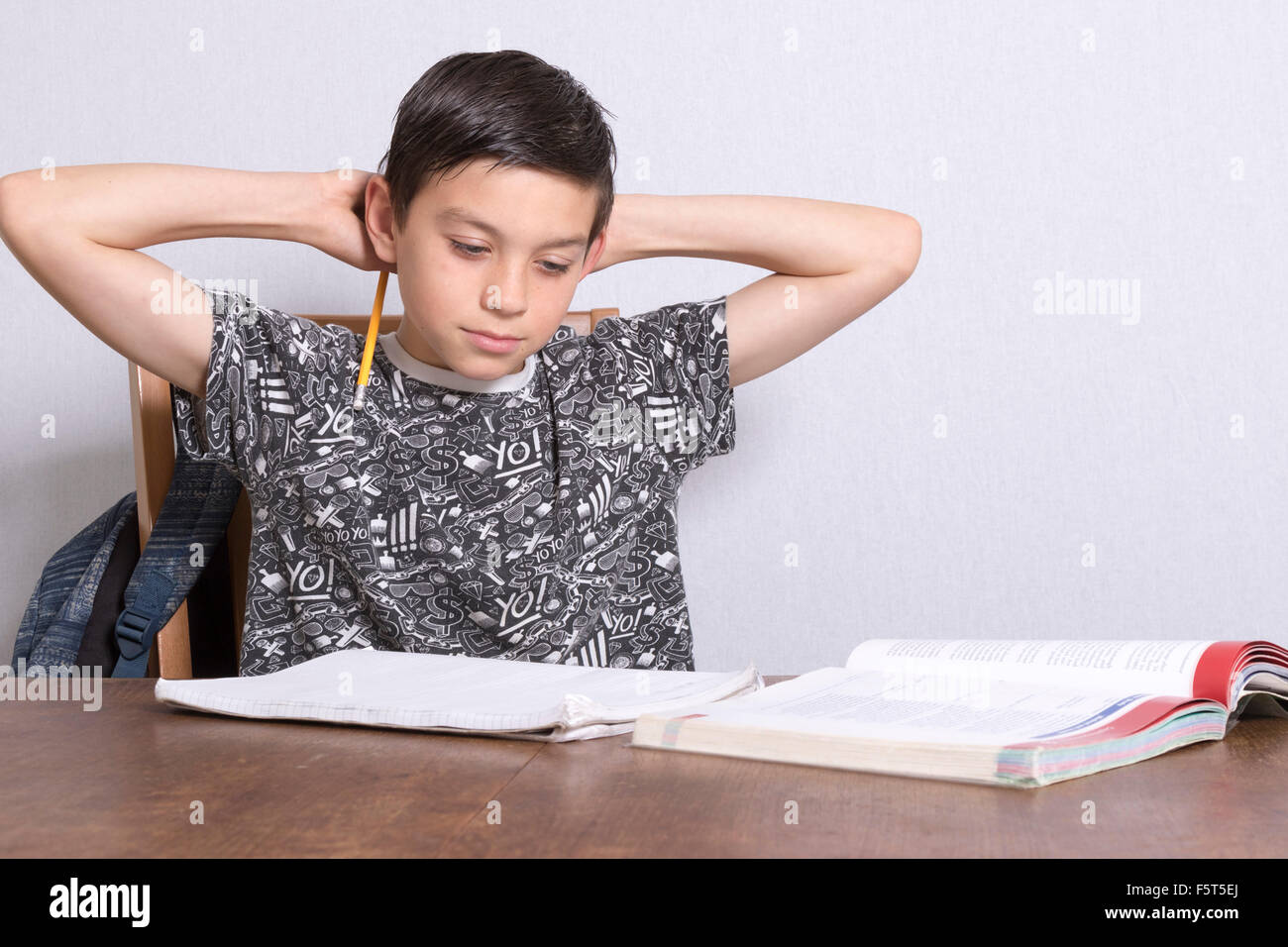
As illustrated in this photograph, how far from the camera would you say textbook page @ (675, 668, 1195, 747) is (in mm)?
593

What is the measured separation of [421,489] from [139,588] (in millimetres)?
331

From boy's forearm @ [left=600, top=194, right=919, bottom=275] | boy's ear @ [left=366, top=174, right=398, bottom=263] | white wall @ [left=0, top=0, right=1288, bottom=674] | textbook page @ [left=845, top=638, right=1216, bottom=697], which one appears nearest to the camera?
textbook page @ [left=845, top=638, right=1216, bottom=697]

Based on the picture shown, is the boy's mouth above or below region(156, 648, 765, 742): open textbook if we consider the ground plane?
above

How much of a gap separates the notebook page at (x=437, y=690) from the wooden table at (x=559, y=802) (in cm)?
2

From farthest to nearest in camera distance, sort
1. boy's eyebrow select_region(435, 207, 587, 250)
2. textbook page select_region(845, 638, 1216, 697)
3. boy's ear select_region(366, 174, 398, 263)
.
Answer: boy's ear select_region(366, 174, 398, 263)
boy's eyebrow select_region(435, 207, 587, 250)
textbook page select_region(845, 638, 1216, 697)

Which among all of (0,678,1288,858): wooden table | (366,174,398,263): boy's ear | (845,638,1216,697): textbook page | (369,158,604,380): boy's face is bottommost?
(0,678,1288,858): wooden table

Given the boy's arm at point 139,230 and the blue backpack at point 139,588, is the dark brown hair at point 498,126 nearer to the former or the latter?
the boy's arm at point 139,230

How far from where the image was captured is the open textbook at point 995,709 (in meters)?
0.56

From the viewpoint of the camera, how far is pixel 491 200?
1005 mm

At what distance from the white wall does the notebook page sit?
0.73 metres

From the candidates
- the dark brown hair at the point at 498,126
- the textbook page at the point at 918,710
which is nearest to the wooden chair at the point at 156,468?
the dark brown hair at the point at 498,126

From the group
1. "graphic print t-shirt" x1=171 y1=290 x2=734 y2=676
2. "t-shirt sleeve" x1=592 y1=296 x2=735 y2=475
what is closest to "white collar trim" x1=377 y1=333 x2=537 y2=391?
"graphic print t-shirt" x1=171 y1=290 x2=734 y2=676

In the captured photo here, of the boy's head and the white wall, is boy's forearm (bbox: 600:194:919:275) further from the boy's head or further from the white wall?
the white wall

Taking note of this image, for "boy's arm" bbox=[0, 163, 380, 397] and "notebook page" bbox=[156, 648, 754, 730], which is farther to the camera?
"boy's arm" bbox=[0, 163, 380, 397]
